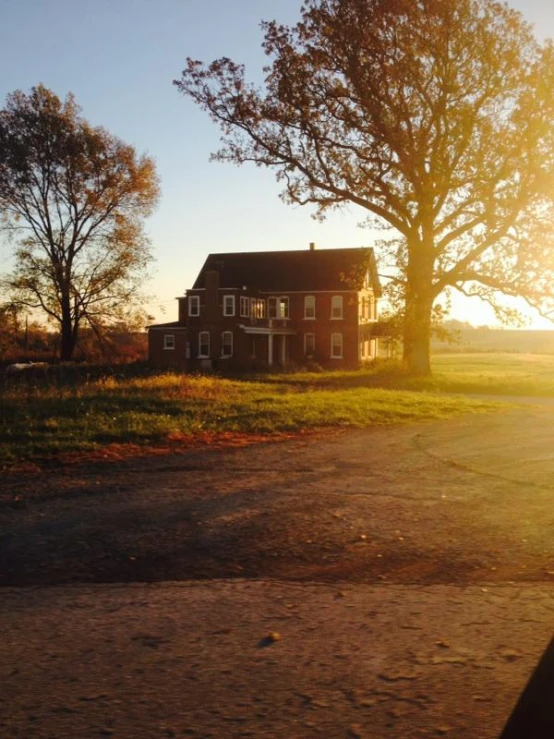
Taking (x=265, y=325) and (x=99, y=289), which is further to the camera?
(x=265, y=325)

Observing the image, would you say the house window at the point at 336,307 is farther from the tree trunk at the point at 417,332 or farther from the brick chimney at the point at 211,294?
the tree trunk at the point at 417,332

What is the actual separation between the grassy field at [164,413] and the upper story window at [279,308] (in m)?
38.6

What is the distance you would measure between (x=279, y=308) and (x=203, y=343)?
23.2 ft

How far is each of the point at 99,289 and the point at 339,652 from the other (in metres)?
44.4

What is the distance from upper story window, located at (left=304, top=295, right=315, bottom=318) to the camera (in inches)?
2381

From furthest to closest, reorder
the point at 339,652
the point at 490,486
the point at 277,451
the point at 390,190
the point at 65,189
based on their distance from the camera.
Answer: the point at 65,189, the point at 390,190, the point at 277,451, the point at 490,486, the point at 339,652

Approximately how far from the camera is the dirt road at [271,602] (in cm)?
351

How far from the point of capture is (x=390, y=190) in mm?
33062

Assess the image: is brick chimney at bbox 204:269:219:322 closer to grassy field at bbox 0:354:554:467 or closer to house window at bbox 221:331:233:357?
house window at bbox 221:331:233:357

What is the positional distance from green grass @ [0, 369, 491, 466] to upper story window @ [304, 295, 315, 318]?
37.7 m

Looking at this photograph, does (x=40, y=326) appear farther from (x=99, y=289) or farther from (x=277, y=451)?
(x=277, y=451)

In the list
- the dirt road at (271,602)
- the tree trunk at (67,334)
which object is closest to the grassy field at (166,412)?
the dirt road at (271,602)

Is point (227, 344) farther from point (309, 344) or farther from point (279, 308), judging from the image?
point (309, 344)

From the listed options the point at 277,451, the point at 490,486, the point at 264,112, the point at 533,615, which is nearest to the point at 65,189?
the point at 264,112
